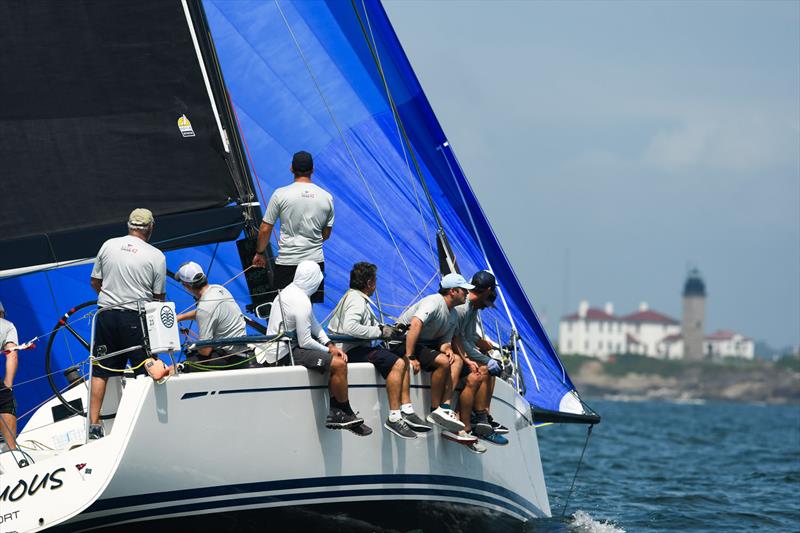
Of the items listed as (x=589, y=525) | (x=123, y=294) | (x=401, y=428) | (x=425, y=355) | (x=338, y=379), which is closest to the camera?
(x=338, y=379)

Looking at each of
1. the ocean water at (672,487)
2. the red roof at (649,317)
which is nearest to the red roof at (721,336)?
the red roof at (649,317)

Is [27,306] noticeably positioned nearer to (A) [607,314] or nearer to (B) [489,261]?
(B) [489,261]

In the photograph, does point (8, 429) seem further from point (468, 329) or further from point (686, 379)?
point (686, 379)

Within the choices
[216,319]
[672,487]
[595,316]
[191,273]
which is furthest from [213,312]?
[595,316]

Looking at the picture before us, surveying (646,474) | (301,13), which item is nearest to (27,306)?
(301,13)

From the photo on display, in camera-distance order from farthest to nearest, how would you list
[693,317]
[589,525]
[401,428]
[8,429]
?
[693,317], [589,525], [8,429], [401,428]

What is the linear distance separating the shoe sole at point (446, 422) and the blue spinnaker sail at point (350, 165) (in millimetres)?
2035

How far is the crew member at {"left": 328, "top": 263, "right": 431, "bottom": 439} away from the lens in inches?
281

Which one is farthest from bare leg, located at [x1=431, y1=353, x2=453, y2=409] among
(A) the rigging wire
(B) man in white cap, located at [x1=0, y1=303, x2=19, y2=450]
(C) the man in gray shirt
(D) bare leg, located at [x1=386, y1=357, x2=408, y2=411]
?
(B) man in white cap, located at [x1=0, y1=303, x2=19, y2=450]

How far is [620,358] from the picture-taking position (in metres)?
135

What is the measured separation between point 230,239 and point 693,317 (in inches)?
6127

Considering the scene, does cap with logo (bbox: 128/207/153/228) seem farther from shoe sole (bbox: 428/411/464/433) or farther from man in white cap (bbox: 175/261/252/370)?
shoe sole (bbox: 428/411/464/433)

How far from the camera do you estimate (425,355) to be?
747 cm

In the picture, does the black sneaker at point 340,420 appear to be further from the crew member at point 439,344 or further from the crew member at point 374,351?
the crew member at point 439,344
